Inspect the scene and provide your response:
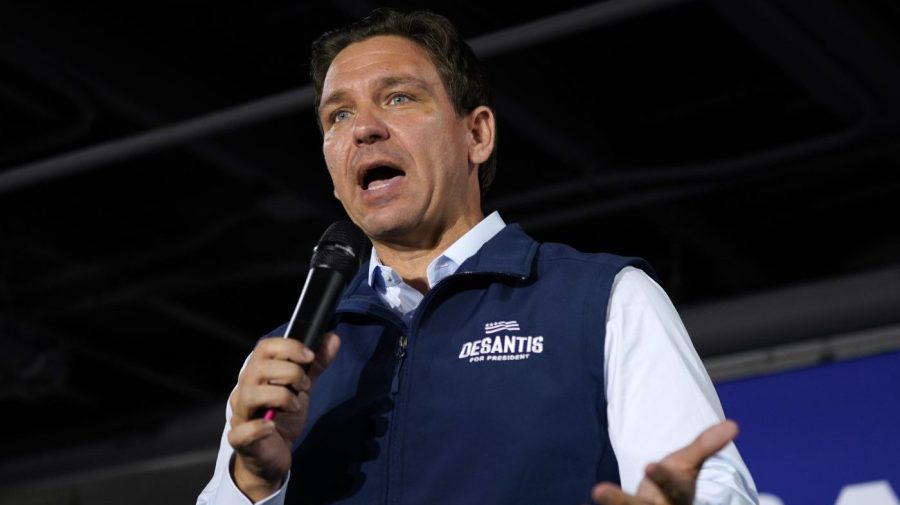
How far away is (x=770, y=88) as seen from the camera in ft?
11.8

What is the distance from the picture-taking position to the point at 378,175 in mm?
1762

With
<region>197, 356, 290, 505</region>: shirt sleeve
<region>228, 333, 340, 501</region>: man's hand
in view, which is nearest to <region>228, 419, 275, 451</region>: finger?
<region>228, 333, 340, 501</region>: man's hand

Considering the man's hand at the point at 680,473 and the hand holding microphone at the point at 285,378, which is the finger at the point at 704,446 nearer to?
the man's hand at the point at 680,473

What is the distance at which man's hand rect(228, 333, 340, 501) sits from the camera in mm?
1297

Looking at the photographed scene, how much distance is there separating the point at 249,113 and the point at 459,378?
6.40ft

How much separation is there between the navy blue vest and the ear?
327 millimetres

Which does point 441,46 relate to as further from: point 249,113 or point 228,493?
point 249,113

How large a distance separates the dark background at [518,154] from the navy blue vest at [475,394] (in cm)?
148

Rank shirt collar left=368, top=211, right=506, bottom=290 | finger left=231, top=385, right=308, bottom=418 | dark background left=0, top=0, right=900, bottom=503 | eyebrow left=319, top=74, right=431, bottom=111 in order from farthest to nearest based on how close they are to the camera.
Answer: dark background left=0, top=0, right=900, bottom=503
eyebrow left=319, top=74, right=431, bottom=111
shirt collar left=368, top=211, right=506, bottom=290
finger left=231, top=385, right=308, bottom=418

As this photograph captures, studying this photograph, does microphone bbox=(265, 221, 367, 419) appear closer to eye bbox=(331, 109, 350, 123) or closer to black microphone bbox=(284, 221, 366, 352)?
black microphone bbox=(284, 221, 366, 352)

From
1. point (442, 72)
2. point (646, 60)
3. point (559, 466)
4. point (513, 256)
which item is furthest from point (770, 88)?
point (559, 466)

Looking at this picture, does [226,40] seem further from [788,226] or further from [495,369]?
[495,369]

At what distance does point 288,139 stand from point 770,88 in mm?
1305

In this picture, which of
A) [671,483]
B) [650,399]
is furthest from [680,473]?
[650,399]
